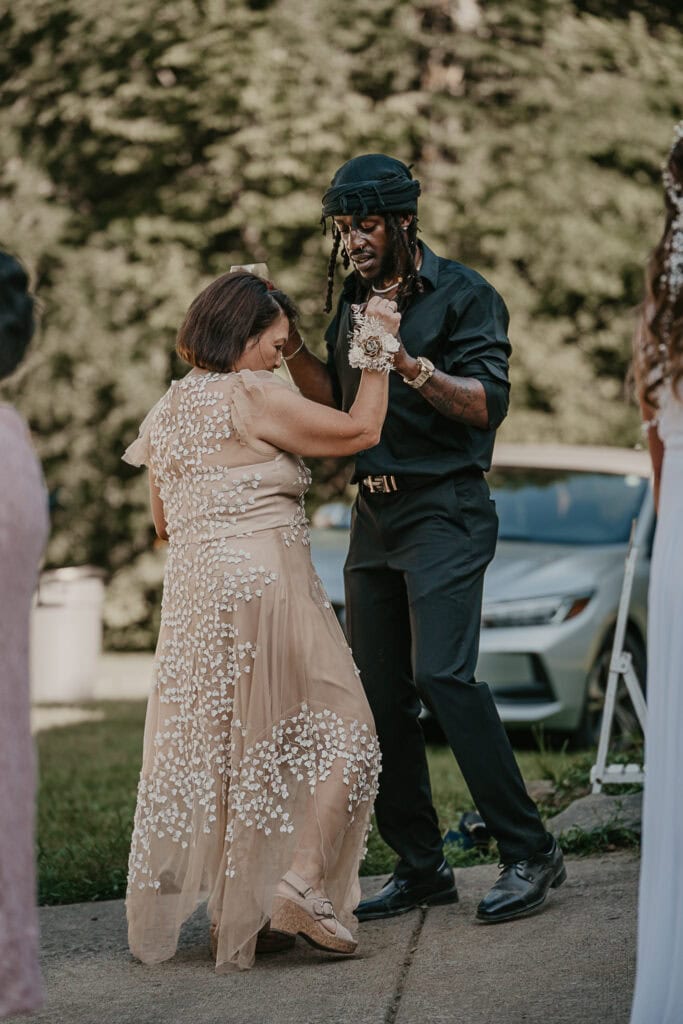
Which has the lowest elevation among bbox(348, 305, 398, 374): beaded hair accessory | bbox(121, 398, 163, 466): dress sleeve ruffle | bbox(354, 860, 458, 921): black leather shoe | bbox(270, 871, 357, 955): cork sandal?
bbox(354, 860, 458, 921): black leather shoe

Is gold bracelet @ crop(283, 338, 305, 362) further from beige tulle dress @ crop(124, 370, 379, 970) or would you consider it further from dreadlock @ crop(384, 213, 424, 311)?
beige tulle dress @ crop(124, 370, 379, 970)

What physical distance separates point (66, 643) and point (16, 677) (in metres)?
9.16

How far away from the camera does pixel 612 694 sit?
636 centimetres

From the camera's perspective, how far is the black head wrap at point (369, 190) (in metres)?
4.87

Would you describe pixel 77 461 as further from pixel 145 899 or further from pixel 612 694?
pixel 145 899

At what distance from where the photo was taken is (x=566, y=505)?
31.9 ft

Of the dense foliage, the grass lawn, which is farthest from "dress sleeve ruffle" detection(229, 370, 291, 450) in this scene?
the dense foliage

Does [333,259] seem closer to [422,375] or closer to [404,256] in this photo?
[404,256]

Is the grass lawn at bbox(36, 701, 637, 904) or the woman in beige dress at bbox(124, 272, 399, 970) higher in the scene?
the woman in beige dress at bbox(124, 272, 399, 970)

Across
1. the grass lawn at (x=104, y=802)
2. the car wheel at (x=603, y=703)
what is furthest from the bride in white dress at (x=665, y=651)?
the car wheel at (x=603, y=703)

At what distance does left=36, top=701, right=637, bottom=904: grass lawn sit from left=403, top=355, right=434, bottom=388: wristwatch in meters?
2.00

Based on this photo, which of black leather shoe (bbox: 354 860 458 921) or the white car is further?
the white car

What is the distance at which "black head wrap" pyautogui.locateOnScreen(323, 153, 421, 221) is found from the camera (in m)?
4.87

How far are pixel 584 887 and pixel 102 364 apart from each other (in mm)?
10901
